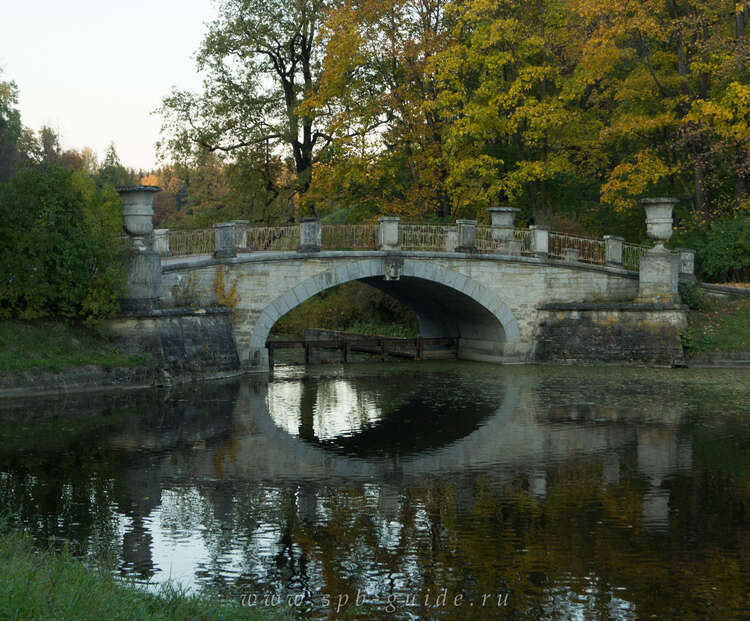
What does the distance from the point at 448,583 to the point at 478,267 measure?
17142mm

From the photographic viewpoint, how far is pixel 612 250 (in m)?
24.7

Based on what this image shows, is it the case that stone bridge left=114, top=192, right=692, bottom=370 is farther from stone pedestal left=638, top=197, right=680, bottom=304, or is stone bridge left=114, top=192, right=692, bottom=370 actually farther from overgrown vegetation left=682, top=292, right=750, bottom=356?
overgrown vegetation left=682, top=292, right=750, bottom=356

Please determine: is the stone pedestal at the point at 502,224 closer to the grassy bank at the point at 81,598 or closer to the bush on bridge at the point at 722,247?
the bush on bridge at the point at 722,247

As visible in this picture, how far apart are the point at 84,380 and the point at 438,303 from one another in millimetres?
12344

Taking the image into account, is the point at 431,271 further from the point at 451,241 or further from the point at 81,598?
the point at 81,598

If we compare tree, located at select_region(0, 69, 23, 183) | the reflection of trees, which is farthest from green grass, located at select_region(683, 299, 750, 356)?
tree, located at select_region(0, 69, 23, 183)

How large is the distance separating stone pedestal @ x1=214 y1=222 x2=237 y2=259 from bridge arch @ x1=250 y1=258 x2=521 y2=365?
1.56 m

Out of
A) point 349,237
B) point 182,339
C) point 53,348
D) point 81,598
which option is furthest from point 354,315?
point 81,598

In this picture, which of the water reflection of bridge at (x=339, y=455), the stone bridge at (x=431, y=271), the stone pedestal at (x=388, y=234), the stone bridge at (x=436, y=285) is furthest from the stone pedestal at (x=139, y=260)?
the stone pedestal at (x=388, y=234)

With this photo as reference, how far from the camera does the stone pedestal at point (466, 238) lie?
2375cm

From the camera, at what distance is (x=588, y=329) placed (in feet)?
77.0

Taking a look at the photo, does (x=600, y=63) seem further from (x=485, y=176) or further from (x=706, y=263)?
(x=706, y=263)

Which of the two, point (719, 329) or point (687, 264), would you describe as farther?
point (687, 264)

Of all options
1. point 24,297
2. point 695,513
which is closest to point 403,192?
point 24,297
